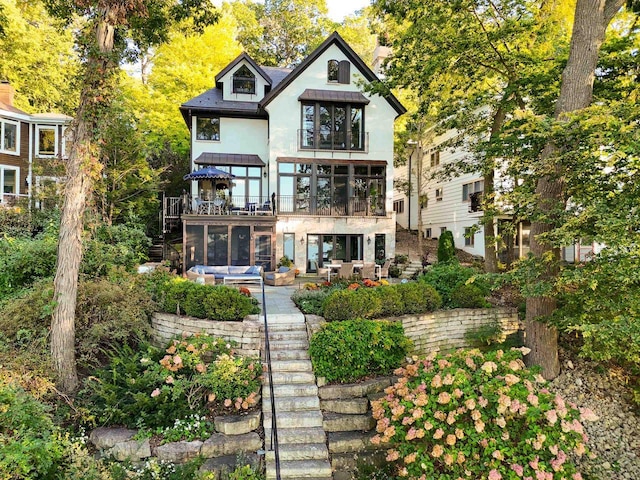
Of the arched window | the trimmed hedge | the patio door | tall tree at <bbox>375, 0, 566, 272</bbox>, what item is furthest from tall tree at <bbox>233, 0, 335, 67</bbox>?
the trimmed hedge

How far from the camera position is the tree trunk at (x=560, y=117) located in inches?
261

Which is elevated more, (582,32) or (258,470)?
(582,32)

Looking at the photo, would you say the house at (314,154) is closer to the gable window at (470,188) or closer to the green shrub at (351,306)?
the gable window at (470,188)

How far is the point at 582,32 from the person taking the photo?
670cm

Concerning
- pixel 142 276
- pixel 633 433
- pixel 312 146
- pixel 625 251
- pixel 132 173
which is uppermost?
pixel 312 146

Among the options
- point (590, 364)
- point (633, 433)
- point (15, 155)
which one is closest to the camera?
point (633, 433)

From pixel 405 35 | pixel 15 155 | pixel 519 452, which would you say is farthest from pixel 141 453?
pixel 15 155

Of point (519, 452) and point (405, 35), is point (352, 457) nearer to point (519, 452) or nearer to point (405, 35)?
point (519, 452)

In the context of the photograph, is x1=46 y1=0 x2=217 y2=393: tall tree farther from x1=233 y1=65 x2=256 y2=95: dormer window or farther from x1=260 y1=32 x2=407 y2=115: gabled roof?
Result: x1=233 y1=65 x2=256 y2=95: dormer window

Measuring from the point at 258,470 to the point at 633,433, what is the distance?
606cm

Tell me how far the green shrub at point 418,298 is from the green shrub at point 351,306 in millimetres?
686

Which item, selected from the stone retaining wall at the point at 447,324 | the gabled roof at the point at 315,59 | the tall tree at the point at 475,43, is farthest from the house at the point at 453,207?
the stone retaining wall at the point at 447,324

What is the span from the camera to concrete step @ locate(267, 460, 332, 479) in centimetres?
498

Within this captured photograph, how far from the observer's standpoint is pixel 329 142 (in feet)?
A: 59.4
